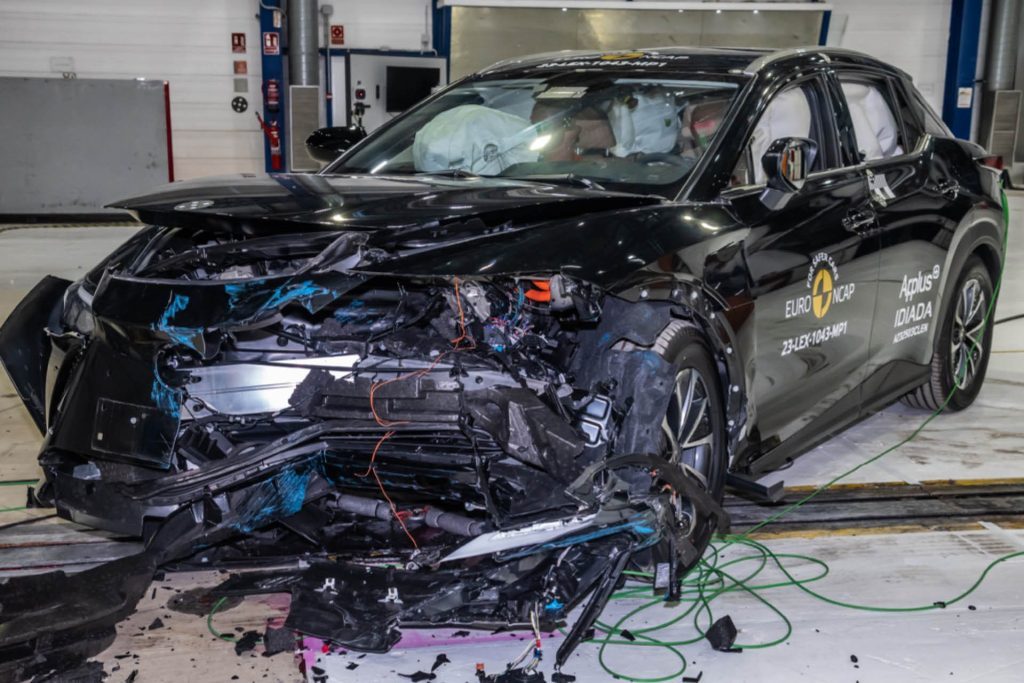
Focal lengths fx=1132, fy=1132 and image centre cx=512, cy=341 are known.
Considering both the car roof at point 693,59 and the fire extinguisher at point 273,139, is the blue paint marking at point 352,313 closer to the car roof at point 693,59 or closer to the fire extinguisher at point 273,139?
the car roof at point 693,59

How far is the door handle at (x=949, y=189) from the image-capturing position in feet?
16.4

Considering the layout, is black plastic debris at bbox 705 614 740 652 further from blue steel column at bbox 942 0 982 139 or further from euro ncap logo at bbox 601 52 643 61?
blue steel column at bbox 942 0 982 139

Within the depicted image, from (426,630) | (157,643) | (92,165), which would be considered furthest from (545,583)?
(92,165)

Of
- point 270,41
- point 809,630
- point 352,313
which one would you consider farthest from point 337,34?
point 809,630

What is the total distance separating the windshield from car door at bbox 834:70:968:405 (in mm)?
821

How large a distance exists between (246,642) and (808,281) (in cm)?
222

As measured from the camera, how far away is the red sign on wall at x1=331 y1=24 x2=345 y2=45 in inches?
634

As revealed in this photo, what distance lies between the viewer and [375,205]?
3.27 meters

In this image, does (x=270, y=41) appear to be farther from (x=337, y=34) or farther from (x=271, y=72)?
(x=337, y=34)

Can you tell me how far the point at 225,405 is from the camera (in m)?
3.37

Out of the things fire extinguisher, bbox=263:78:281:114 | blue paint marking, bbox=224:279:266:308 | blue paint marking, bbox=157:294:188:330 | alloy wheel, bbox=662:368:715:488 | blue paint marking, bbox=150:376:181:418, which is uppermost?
fire extinguisher, bbox=263:78:281:114

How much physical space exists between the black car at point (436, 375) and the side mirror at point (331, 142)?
1134 millimetres

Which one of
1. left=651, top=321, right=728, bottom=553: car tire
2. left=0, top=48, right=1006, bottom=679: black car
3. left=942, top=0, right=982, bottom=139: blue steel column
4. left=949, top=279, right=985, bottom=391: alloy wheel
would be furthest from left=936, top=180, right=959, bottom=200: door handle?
left=942, top=0, right=982, bottom=139: blue steel column

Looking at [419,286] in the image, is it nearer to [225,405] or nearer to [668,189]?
[225,405]
